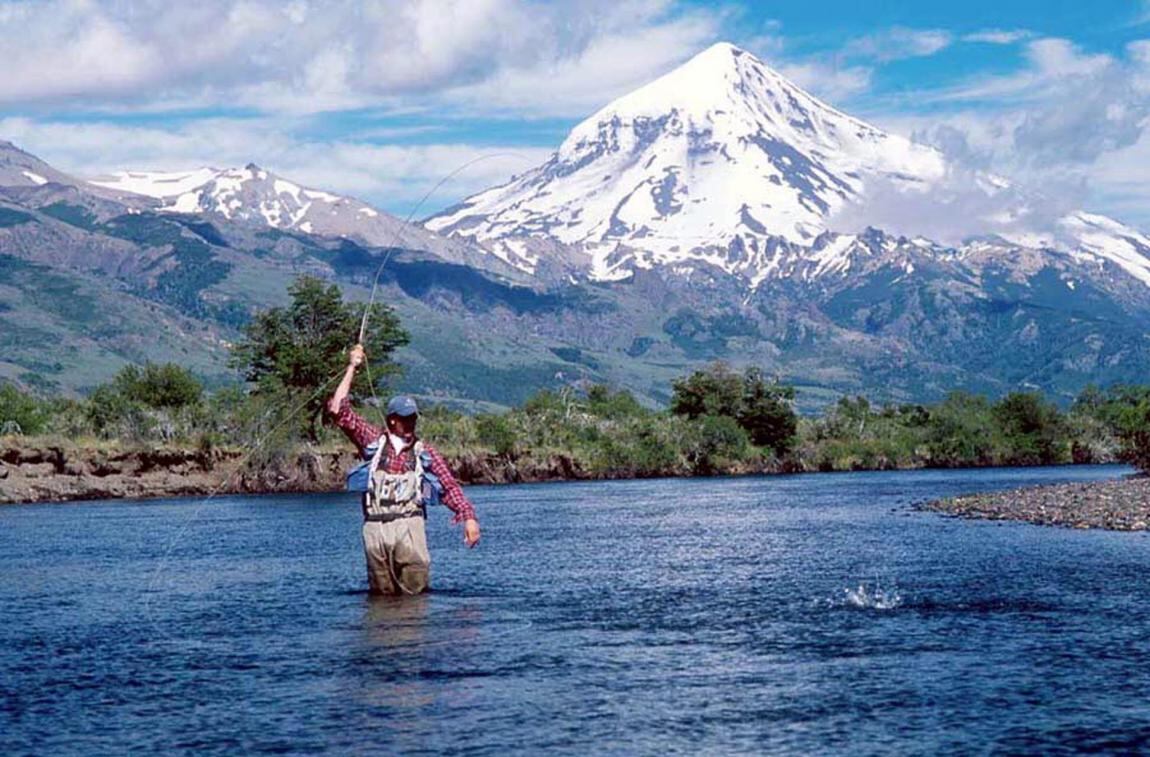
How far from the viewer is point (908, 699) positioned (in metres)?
21.5

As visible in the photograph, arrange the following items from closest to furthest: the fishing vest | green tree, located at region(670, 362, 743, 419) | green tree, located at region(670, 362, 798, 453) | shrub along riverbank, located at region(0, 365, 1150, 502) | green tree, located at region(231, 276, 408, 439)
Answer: the fishing vest < shrub along riverbank, located at region(0, 365, 1150, 502) < green tree, located at region(231, 276, 408, 439) < green tree, located at region(670, 362, 798, 453) < green tree, located at region(670, 362, 743, 419)

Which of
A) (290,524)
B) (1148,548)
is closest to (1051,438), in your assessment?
(290,524)

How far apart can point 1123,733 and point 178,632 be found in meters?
17.1

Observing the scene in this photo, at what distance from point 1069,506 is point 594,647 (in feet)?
131

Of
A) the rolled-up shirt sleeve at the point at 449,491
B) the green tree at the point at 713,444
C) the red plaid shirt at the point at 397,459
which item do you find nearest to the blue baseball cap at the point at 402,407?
the red plaid shirt at the point at 397,459

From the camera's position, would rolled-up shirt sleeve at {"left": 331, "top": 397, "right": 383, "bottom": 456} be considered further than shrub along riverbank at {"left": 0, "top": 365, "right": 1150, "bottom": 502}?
No

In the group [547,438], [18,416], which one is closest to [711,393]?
[547,438]

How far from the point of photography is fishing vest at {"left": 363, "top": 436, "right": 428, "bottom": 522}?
28.8 metres

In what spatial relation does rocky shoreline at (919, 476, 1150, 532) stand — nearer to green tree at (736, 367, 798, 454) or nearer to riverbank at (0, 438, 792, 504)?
riverbank at (0, 438, 792, 504)

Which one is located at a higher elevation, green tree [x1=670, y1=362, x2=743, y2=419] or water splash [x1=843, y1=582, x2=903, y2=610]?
green tree [x1=670, y1=362, x2=743, y2=419]

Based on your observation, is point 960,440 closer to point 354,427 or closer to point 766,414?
point 766,414

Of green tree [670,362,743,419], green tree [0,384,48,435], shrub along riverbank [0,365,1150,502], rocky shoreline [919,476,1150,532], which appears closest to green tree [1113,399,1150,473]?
shrub along riverbank [0,365,1150,502]

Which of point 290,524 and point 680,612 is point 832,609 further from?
point 290,524

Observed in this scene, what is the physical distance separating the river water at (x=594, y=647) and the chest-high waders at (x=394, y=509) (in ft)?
4.16
